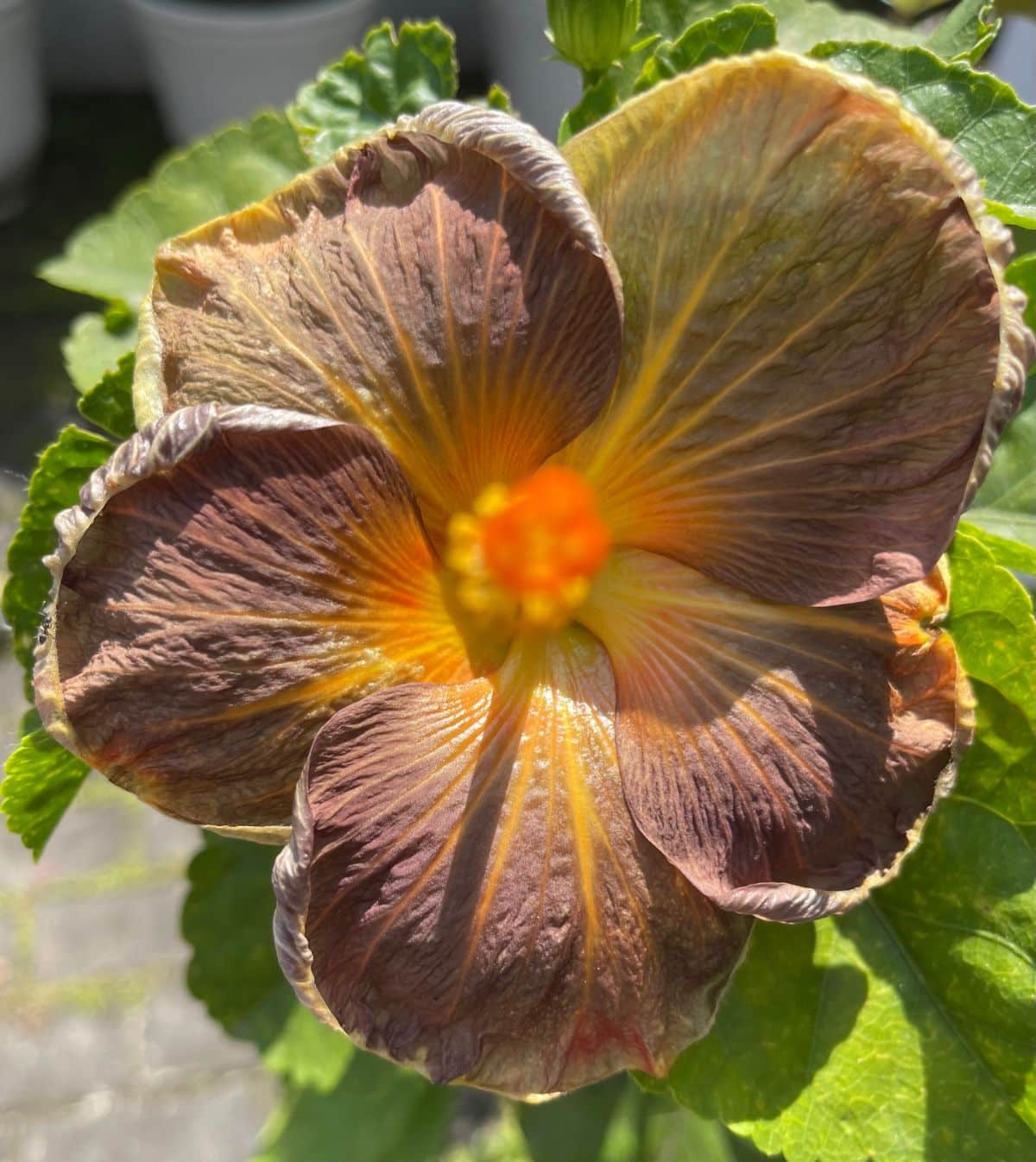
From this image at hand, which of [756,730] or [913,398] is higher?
[913,398]

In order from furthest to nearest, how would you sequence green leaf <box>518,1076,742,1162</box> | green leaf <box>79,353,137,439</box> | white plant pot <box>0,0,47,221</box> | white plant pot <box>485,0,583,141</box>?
white plant pot <box>0,0,47,221</box>
white plant pot <box>485,0,583,141</box>
green leaf <box>518,1076,742,1162</box>
green leaf <box>79,353,137,439</box>

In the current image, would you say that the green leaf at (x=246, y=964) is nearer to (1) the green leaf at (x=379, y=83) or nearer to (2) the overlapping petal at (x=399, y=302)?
(2) the overlapping petal at (x=399, y=302)

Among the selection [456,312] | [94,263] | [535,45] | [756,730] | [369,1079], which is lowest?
[369,1079]

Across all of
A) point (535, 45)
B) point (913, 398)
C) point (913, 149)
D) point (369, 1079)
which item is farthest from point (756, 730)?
point (535, 45)

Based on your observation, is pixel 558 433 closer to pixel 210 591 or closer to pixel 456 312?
pixel 456 312

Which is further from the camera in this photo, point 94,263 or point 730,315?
point 94,263

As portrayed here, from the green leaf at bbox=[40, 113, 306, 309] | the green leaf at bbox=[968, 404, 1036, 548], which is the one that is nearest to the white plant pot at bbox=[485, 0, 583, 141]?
the green leaf at bbox=[40, 113, 306, 309]

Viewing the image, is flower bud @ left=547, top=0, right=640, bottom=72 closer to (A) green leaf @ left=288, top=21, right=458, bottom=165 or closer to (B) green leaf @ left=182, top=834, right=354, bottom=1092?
(A) green leaf @ left=288, top=21, right=458, bottom=165
